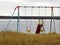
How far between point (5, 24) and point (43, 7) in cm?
235

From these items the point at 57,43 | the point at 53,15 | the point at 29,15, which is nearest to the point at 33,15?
the point at 29,15

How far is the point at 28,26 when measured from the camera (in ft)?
49.0

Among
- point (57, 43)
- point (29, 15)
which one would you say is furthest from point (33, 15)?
point (57, 43)

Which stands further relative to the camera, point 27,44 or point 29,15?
point 29,15

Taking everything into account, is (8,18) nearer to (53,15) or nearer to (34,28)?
(34,28)

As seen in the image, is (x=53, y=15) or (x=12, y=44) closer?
(x=12, y=44)

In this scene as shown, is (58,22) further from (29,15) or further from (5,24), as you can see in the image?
(5,24)

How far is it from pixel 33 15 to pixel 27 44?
7.08m

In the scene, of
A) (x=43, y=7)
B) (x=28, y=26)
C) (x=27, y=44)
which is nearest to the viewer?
(x=27, y=44)

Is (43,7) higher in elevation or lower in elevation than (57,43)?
higher

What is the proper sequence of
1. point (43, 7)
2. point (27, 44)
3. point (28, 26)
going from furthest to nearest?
point (28, 26) → point (43, 7) → point (27, 44)

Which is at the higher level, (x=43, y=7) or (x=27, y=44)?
(x=43, y=7)

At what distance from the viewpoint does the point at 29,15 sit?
1437 cm

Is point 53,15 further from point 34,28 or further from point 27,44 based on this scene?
point 27,44
